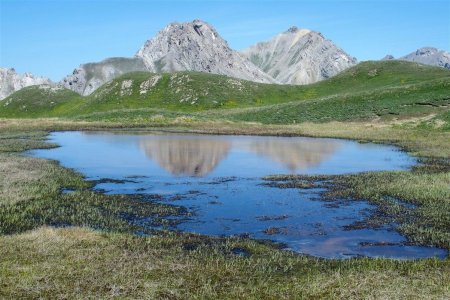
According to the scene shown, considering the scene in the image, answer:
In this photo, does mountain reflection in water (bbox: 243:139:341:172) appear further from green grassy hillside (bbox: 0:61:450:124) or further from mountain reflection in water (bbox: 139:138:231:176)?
green grassy hillside (bbox: 0:61:450:124)

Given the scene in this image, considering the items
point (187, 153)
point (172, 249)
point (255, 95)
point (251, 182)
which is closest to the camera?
point (172, 249)

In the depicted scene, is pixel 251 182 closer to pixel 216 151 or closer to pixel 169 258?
pixel 169 258

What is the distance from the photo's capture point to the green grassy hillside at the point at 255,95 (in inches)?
4557

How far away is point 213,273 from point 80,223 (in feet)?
33.6

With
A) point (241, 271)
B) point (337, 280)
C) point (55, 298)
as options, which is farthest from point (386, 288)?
point (55, 298)

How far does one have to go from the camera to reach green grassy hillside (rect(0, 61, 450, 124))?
116 metres

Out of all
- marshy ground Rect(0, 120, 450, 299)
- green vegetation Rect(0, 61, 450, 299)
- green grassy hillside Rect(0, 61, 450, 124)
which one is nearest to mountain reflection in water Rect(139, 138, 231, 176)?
green vegetation Rect(0, 61, 450, 299)

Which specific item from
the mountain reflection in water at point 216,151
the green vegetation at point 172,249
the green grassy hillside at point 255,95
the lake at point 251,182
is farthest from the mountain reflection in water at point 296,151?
the green grassy hillside at point 255,95

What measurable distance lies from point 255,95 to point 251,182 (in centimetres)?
14778

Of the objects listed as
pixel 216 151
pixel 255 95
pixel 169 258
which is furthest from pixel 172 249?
pixel 255 95

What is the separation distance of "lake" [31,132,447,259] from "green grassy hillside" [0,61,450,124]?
1921 inches

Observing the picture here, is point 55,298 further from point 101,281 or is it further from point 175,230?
point 175,230

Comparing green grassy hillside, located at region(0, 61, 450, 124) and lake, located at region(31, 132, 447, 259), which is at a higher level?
green grassy hillside, located at region(0, 61, 450, 124)

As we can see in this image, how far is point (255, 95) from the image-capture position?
599 ft
